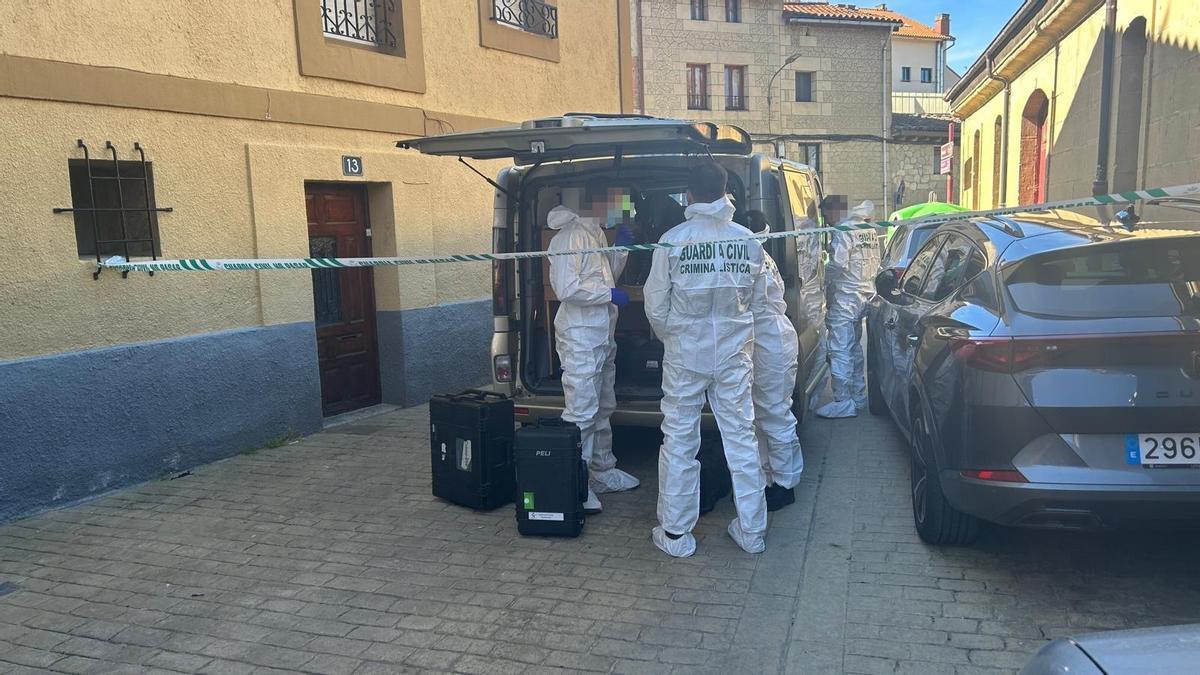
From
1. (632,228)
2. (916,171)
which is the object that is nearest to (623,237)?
(632,228)

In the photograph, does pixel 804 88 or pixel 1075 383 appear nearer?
pixel 1075 383

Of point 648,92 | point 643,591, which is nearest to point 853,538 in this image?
point 643,591

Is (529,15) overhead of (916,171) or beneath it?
overhead

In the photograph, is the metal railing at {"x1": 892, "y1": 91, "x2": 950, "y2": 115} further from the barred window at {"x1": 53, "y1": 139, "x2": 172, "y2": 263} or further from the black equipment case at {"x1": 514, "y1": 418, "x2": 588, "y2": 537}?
the black equipment case at {"x1": 514, "y1": 418, "x2": 588, "y2": 537}

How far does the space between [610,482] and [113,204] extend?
4.02 meters

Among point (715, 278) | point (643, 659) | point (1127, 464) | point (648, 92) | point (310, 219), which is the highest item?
point (648, 92)

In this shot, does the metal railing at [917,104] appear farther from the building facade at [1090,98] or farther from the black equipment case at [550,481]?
the black equipment case at [550,481]

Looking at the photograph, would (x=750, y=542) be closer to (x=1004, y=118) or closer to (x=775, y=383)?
(x=775, y=383)

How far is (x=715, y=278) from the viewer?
176 inches

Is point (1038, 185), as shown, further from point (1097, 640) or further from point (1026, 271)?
point (1097, 640)

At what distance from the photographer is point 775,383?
5023mm

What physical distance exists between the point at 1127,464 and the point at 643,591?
7.19 ft

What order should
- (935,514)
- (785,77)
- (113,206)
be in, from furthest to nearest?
(785,77) → (113,206) → (935,514)

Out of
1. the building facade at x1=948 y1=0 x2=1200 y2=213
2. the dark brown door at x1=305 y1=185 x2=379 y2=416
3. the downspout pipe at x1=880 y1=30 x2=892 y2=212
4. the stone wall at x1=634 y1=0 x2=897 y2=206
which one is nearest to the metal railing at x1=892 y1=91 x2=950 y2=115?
the downspout pipe at x1=880 y1=30 x2=892 y2=212
